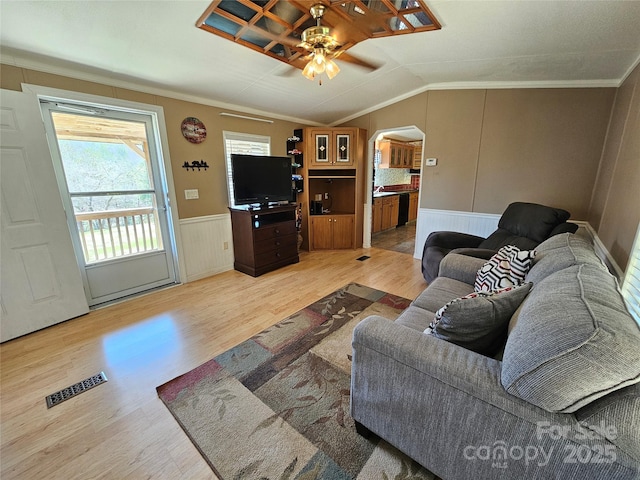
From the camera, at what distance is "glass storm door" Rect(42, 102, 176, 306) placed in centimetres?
246

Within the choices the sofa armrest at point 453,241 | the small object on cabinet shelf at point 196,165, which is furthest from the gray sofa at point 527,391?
the small object on cabinet shelf at point 196,165

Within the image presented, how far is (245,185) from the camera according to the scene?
3.44m

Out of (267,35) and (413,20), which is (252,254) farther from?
(413,20)

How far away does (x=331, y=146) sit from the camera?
4277 mm

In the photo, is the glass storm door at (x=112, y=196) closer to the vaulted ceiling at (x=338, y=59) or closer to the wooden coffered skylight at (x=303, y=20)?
the vaulted ceiling at (x=338, y=59)

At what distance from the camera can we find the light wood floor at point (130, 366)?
1295 mm

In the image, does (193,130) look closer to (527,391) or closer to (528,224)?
(527,391)

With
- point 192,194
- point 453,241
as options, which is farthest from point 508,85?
point 192,194

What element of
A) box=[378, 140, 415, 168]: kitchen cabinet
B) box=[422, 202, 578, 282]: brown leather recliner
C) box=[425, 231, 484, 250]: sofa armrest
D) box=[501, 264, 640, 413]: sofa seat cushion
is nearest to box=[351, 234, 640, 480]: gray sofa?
box=[501, 264, 640, 413]: sofa seat cushion

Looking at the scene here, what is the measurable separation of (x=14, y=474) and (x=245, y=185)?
9.58 ft

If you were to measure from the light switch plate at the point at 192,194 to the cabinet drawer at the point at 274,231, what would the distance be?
0.86 m

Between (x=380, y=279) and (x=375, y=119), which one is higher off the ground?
(x=375, y=119)

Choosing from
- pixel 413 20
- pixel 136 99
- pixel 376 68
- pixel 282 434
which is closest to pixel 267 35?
pixel 413 20

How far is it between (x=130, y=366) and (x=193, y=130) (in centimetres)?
261
